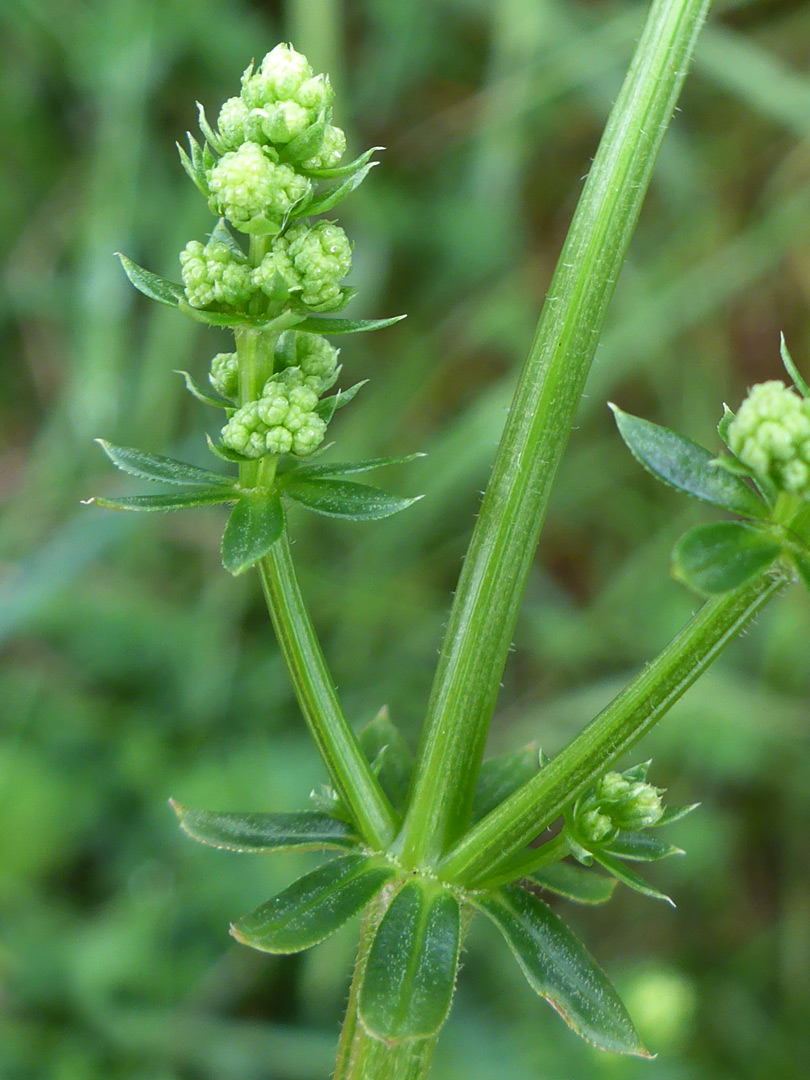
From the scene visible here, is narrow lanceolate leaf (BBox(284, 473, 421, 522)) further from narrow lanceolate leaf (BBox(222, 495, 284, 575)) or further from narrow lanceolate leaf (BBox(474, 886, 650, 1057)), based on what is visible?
narrow lanceolate leaf (BBox(474, 886, 650, 1057))

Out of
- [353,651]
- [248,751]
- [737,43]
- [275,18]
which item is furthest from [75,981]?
[737,43]

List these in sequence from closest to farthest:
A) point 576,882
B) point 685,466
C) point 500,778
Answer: point 685,466, point 576,882, point 500,778

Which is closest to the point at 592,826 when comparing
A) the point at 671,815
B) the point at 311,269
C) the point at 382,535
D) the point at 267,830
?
the point at 671,815

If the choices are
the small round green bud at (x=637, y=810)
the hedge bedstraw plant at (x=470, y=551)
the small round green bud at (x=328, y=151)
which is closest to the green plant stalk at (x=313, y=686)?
the hedge bedstraw plant at (x=470, y=551)

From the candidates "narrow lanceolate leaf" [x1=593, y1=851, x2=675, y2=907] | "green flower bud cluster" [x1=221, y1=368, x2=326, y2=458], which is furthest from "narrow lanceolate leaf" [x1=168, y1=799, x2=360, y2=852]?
"green flower bud cluster" [x1=221, y1=368, x2=326, y2=458]

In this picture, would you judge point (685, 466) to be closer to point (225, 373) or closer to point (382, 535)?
point (225, 373)

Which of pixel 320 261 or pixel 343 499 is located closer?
pixel 320 261
